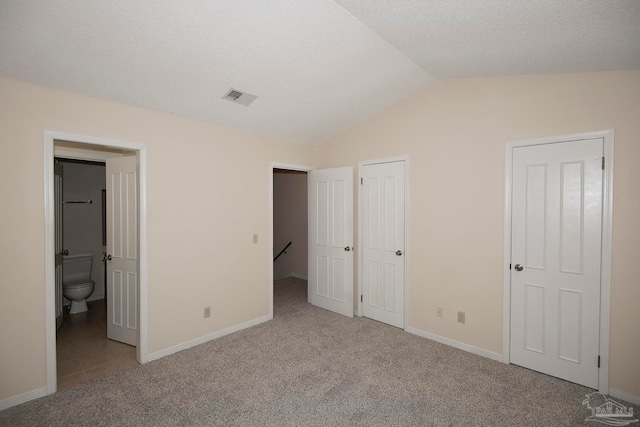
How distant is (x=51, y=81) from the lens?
2.33 meters

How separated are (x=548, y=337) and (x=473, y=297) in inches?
26.6

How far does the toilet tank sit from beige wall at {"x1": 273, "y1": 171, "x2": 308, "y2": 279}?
11.1 ft

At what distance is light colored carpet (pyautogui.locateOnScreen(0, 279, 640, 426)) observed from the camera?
7.01 feet

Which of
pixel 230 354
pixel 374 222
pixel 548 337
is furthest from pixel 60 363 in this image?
pixel 548 337

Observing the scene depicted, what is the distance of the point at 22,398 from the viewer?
2.29 metres

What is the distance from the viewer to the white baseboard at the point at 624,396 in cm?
230

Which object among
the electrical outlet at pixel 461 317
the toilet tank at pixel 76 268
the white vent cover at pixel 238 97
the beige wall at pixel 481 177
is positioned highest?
the white vent cover at pixel 238 97

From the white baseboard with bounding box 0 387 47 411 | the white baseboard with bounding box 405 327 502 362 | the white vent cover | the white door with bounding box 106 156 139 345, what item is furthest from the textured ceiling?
the white baseboard with bounding box 405 327 502 362

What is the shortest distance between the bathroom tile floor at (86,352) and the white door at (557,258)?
3797mm

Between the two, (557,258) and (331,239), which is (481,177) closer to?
(557,258)

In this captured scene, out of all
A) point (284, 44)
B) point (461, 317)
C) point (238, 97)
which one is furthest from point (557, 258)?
point (238, 97)

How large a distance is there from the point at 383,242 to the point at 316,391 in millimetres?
1981

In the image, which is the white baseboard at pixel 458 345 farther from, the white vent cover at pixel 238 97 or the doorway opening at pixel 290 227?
the white vent cover at pixel 238 97

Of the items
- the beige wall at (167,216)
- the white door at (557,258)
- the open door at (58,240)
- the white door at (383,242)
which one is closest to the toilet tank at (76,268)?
the open door at (58,240)
